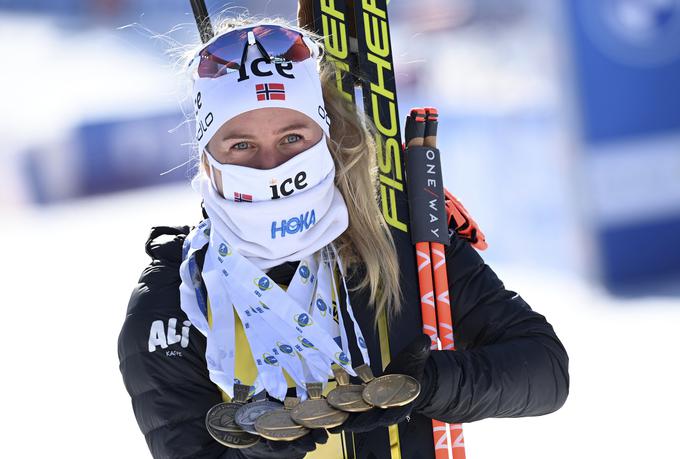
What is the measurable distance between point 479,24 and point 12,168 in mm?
4082

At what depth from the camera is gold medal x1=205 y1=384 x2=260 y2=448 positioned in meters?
1.89

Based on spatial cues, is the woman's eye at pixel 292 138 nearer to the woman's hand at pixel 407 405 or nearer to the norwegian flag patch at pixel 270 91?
the norwegian flag patch at pixel 270 91

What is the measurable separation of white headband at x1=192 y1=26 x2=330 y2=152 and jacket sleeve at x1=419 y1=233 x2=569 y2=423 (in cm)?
57

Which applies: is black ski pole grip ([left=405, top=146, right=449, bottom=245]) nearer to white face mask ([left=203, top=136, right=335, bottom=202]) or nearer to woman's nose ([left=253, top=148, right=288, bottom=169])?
white face mask ([left=203, top=136, right=335, bottom=202])

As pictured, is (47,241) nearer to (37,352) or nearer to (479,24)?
(37,352)

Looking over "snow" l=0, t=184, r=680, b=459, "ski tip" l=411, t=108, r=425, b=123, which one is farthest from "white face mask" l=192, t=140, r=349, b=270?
"snow" l=0, t=184, r=680, b=459

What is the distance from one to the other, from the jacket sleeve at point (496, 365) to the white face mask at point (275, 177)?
1.58ft

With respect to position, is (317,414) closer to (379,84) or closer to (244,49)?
(244,49)

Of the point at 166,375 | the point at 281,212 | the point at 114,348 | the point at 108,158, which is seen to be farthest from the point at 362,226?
the point at 108,158

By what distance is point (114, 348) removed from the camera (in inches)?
219

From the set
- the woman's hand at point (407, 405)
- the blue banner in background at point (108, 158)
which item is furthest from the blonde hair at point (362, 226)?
the blue banner in background at point (108, 158)

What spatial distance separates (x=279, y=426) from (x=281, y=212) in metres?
0.56

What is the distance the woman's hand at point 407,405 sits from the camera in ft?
6.17

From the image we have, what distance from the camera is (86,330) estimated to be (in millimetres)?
5805
